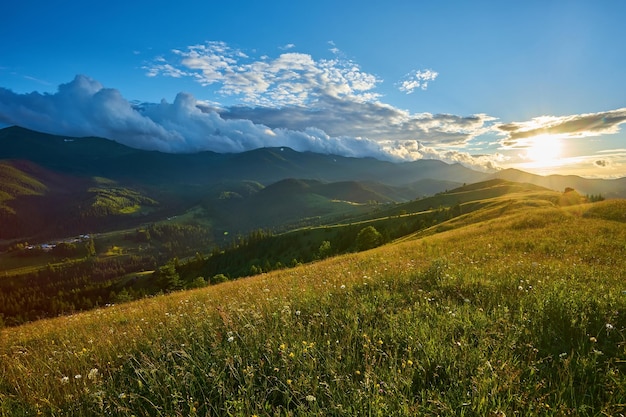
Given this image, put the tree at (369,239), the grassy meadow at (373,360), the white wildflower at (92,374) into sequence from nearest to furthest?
the grassy meadow at (373,360)
the white wildflower at (92,374)
the tree at (369,239)

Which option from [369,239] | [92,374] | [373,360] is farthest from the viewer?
[369,239]

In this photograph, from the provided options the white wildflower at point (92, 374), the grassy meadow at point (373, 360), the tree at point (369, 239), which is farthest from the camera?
the tree at point (369, 239)

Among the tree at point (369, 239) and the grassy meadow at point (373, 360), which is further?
the tree at point (369, 239)

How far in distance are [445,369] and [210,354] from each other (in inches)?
134

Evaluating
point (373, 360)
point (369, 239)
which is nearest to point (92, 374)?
point (373, 360)

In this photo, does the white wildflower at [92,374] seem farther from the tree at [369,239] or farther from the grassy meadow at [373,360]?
the tree at [369,239]

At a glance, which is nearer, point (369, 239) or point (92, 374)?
point (92, 374)

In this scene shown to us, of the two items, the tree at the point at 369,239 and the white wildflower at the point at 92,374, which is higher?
the white wildflower at the point at 92,374

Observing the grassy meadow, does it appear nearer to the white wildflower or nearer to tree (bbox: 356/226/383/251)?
the white wildflower

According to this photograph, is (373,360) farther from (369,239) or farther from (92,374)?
(369,239)

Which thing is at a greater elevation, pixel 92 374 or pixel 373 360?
pixel 373 360

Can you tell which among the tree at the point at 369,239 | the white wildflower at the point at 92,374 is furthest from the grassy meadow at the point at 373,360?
the tree at the point at 369,239

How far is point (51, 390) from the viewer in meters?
4.77

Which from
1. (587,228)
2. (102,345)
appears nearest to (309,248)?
(587,228)
